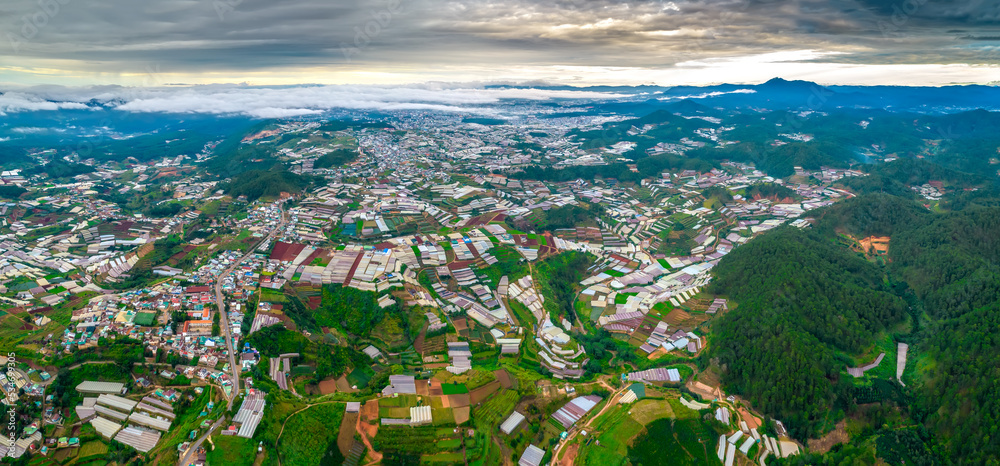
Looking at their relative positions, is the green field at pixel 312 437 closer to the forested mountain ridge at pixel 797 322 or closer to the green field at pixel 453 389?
the green field at pixel 453 389

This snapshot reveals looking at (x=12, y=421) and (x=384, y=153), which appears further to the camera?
(x=384, y=153)

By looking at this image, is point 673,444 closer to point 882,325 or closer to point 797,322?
point 797,322

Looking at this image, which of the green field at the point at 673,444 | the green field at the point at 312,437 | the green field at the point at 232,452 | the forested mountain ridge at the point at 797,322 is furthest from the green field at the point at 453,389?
the forested mountain ridge at the point at 797,322

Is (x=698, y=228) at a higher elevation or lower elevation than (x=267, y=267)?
lower

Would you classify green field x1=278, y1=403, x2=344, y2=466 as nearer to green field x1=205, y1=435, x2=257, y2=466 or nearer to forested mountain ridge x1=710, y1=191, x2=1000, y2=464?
green field x1=205, y1=435, x2=257, y2=466

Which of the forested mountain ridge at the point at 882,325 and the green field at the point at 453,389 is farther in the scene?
the green field at the point at 453,389

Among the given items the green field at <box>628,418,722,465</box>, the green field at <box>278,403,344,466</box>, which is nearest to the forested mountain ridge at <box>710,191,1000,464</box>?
the green field at <box>628,418,722,465</box>

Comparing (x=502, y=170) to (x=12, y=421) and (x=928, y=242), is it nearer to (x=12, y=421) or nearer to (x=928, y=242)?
(x=928, y=242)

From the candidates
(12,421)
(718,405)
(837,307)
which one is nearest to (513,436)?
(718,405)

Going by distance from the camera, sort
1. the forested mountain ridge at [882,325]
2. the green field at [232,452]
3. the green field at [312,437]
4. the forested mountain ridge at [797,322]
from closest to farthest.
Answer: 1. the green field at [232,452]
2. the green field at [312,437]
3. the forested mountain ridge at [882,325]
4. the forested mountain ridge at [797,322]
